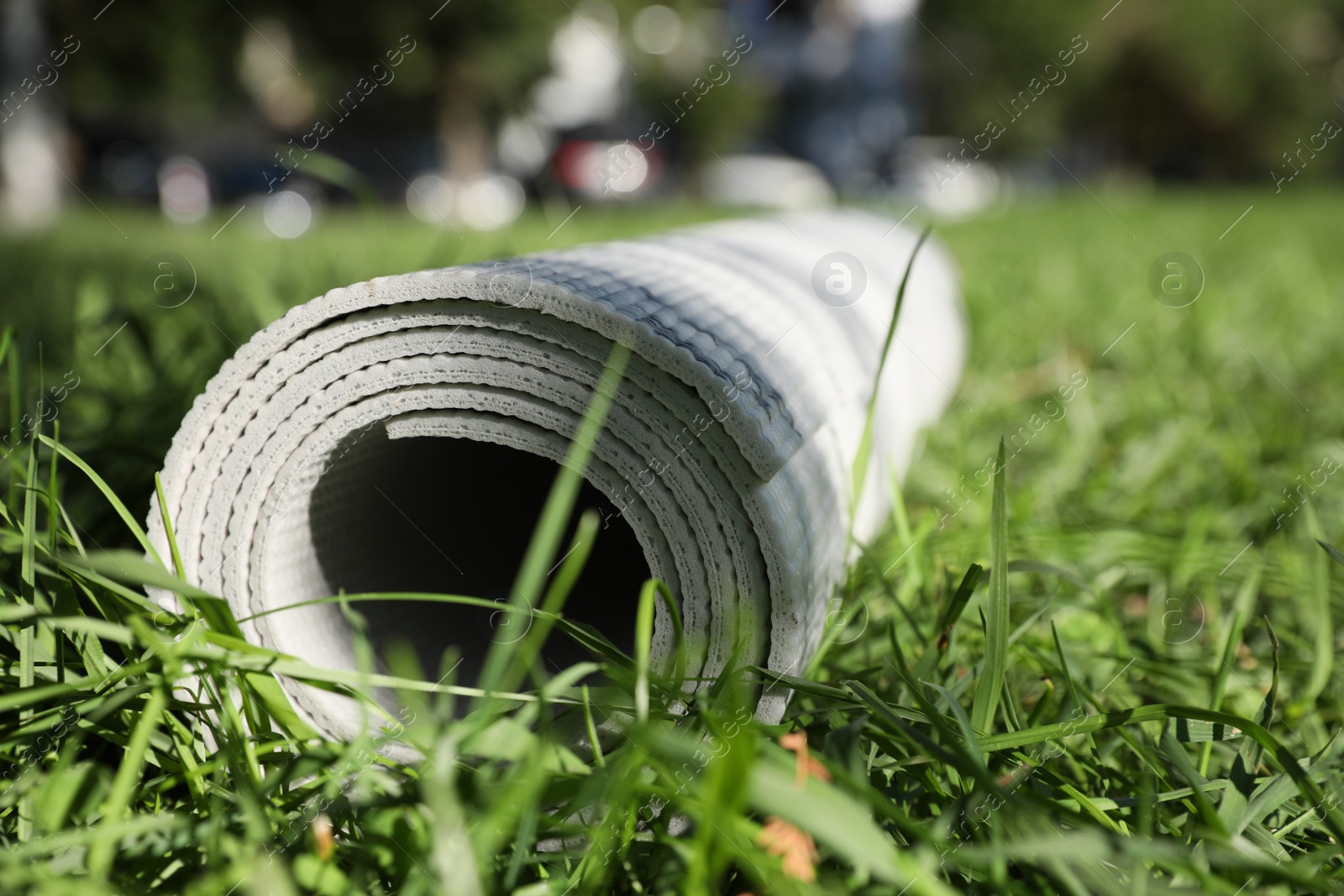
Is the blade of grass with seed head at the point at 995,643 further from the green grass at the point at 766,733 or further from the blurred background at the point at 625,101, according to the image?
the blurred background at the point at 625,101

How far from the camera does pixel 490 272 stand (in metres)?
1.23

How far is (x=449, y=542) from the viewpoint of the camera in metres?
1.75

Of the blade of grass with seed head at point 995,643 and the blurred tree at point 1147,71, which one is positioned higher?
the blurred tree at point 1147,71

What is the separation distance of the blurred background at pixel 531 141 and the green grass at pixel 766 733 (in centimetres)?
49

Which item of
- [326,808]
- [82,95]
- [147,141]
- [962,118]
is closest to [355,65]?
[147,141]

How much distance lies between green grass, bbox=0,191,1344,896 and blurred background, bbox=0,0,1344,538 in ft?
1.62

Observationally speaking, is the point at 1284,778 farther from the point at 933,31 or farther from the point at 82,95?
the point at 933,31

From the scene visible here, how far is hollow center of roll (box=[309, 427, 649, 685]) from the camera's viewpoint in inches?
59.1

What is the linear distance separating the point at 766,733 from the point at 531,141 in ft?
72.1

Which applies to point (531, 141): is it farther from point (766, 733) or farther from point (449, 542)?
point (766, 733)

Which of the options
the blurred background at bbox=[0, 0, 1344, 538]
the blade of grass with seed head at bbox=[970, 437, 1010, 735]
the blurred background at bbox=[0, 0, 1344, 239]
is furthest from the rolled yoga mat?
the blurred background at bbox=[0, 0, 1344, 239]

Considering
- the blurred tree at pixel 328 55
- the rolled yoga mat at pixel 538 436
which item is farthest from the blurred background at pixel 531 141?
the rolled yoga mat at pixel 538 436

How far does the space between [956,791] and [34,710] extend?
44.1 inches

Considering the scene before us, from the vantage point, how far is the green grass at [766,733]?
0.94 meters
